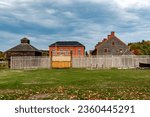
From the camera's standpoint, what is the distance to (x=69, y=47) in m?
93.3

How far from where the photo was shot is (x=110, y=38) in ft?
289

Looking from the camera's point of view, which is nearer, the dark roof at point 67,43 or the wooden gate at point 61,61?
the wooden gate at point 61,61

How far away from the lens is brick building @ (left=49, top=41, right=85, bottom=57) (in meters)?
92.5

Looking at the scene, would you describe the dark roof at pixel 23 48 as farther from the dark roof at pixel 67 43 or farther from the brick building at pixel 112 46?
the brick building at pixel 112 46

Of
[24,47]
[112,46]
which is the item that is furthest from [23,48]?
[112,46]

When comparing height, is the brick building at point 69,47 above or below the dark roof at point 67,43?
below

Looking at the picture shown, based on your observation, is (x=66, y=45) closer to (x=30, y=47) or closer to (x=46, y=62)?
(x=30, y=47)

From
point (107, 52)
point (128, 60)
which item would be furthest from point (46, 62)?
point (107, 52)

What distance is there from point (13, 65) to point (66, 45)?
38.6 meters

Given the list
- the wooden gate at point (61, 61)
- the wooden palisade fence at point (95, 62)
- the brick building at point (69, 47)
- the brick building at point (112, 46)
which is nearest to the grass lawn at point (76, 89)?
the wooden gate at point (61, 61)

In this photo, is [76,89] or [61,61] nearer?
[76,89]

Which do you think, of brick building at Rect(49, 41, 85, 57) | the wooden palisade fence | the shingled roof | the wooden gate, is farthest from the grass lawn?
brick building at Rect(49, 41, 85, 57)

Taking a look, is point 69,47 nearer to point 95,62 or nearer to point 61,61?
point 95,62

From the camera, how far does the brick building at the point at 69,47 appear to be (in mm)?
92500
